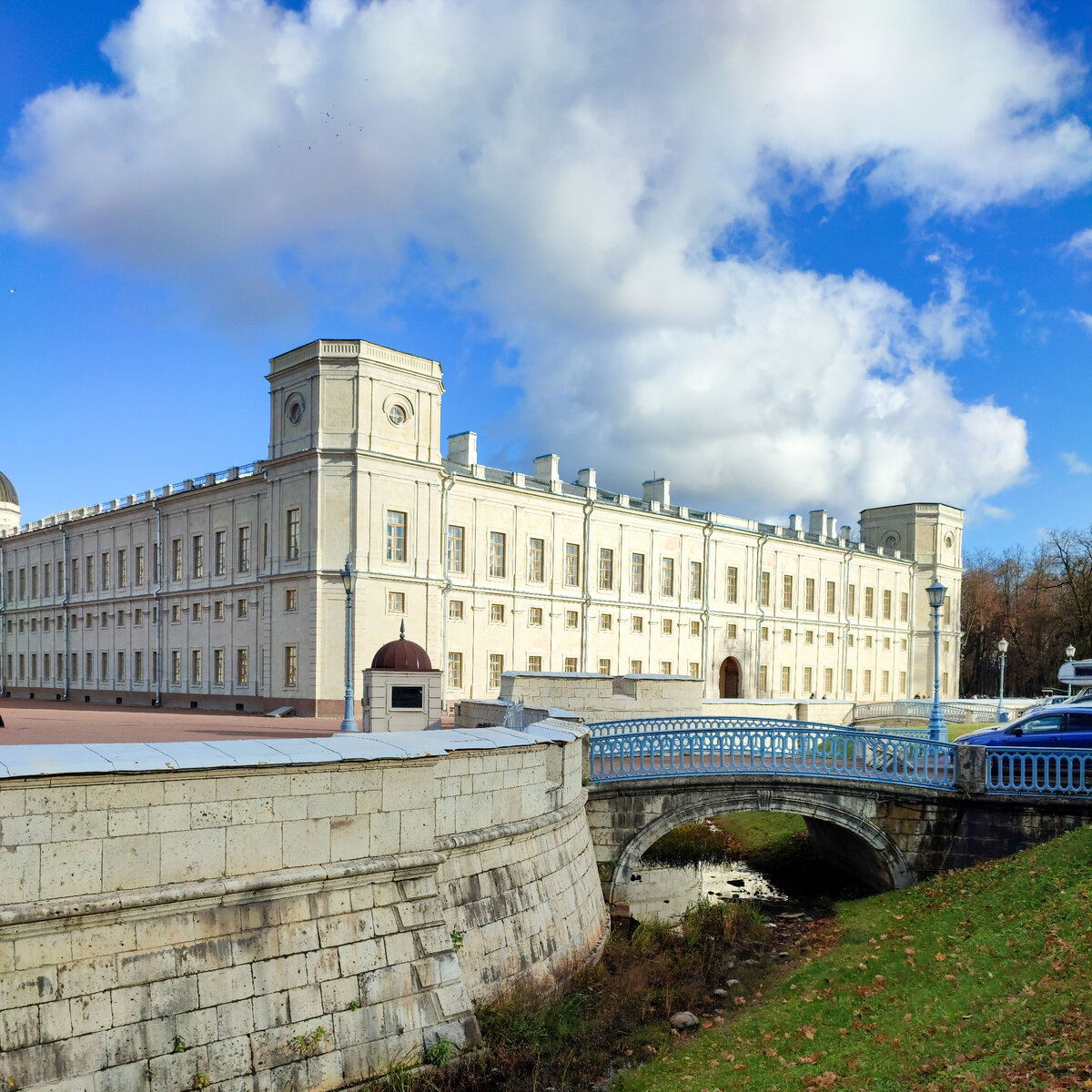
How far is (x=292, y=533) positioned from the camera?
36.6 meters

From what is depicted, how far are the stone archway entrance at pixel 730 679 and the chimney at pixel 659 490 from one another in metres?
10.00

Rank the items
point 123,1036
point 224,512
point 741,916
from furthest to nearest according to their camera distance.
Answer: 1. point 224,512
2. point 741,916
3. point 123,1036

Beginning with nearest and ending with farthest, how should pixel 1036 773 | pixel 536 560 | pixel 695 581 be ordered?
1. pixel 1036 773
2. pixel 536 560
3. pixel 695 581

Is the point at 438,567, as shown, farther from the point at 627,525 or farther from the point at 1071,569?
the point at 1071,569

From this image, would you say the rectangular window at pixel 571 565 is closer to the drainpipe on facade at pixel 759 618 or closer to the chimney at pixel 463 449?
the chimney at pixel 463 449

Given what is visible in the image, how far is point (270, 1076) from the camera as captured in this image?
864 cm

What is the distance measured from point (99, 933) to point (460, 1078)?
401cm

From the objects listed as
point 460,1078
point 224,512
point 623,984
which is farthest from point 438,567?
point 460,1078

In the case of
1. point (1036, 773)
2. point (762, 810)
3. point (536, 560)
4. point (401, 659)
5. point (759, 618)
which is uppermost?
point (536, 560)

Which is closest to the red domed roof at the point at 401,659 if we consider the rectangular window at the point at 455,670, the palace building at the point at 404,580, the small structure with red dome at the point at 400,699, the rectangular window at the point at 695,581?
the small structure with red dome at the point at 400,699

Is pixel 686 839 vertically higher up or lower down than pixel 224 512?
lower down

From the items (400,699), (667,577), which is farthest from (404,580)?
(667,577)

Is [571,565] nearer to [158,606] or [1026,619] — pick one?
[158,606]

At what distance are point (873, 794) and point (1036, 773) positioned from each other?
2982mm
